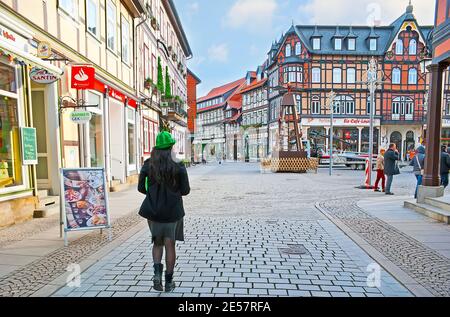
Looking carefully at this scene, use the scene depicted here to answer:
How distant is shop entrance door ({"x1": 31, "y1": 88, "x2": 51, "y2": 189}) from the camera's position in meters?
8.12

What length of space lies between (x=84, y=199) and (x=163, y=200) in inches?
105

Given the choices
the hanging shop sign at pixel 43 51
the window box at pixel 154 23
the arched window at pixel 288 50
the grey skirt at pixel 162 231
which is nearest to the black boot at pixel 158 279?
the grey skirt at pixel 162 231

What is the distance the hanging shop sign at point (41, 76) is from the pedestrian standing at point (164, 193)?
4.81 meters

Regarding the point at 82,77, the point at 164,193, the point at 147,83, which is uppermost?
the point at 147,83

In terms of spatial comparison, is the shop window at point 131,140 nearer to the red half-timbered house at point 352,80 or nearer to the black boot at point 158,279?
the black boot at point 158,279

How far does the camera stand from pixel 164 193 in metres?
3.46

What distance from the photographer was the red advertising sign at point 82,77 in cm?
838

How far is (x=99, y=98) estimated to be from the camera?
1101 centimetres

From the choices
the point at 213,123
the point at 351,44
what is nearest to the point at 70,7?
the point at 351,44

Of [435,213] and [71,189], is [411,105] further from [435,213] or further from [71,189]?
[71,189]

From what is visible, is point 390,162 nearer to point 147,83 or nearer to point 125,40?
point 125,40

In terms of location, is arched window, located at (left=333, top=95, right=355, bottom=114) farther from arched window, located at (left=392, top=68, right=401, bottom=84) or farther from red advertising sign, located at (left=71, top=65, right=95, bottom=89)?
red advertising sign, located at (left=71, top=65, right=95, bottom=89)
